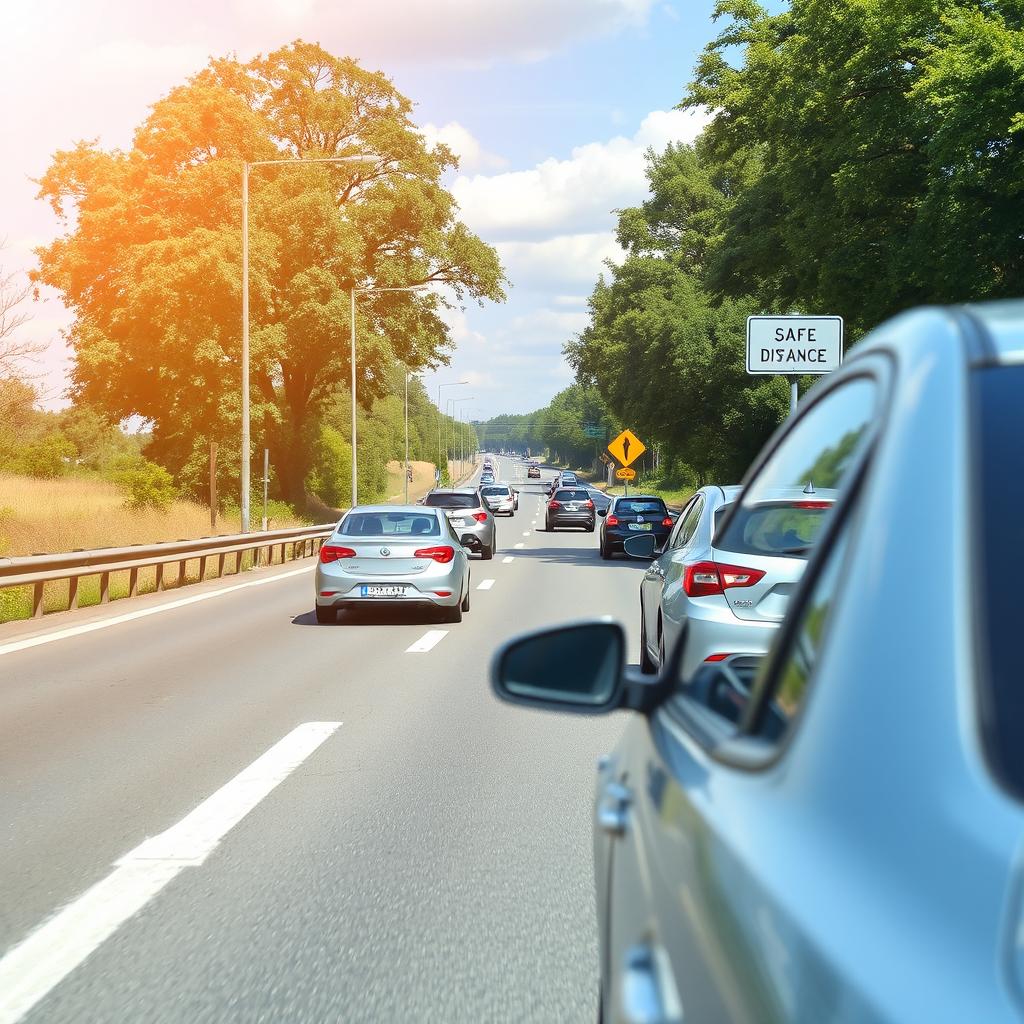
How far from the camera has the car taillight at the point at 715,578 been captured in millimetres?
7727

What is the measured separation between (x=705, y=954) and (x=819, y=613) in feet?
1.53

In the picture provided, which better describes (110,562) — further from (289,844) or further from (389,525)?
(289,844)

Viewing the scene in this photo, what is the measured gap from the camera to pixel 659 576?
9.80 meters

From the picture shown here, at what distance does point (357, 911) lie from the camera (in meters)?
4.52

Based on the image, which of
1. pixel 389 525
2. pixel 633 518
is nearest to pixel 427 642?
pixel 389 525

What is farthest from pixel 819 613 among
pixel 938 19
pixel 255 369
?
pixel 255 369

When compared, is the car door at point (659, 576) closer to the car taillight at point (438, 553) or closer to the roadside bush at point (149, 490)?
the car taillight at point (438, 553)

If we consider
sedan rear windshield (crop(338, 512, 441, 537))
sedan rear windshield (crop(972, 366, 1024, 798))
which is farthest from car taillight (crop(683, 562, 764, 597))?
sedan rear windshield (crop(338, 512, 441, 537))

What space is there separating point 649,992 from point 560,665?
102 cm

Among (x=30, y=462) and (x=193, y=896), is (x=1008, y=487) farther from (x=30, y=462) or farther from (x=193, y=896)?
(x=30, y=462)

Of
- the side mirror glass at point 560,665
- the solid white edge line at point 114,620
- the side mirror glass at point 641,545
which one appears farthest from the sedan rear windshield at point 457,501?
the side mirror glass at point 560,665

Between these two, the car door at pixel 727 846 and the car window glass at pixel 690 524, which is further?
the car window glass at pixel 690 524

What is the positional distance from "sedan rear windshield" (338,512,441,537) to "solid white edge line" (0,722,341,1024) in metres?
8.69

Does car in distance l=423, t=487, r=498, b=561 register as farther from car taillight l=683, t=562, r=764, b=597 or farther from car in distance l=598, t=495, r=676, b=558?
car taillight l=683, t=562, r=764, b=597
